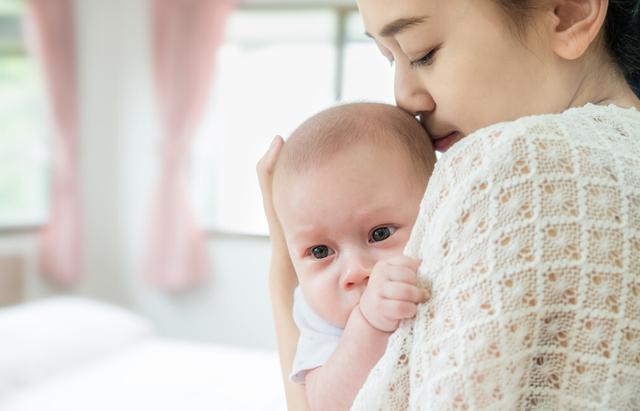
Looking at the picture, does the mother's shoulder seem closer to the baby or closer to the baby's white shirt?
the baby

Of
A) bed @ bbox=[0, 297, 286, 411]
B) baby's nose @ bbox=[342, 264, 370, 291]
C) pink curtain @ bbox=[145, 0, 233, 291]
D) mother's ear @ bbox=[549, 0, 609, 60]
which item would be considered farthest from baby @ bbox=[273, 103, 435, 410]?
pink curtain @ bbox=[145, 0, 233, 291]

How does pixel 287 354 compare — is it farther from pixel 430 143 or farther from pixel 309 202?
pixel 430 143

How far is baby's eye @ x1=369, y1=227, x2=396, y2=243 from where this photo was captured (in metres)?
0.92

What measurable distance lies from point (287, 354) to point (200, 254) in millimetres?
3480

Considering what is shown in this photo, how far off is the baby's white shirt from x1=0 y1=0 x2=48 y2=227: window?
3.77 m

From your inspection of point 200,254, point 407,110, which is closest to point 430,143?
point 407,110

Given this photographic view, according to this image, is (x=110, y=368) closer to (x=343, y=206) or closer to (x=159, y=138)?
(x=343, y=206)

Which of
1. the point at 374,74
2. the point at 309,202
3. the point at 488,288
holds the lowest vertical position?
the point at 374,74

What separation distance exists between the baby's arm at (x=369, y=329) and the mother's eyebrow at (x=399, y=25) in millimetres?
294

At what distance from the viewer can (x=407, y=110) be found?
37.6 inches

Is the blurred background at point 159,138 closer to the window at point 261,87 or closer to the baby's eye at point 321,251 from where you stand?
the window at point 261,87

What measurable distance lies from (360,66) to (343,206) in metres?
3.22

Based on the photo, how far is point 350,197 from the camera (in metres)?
0.92

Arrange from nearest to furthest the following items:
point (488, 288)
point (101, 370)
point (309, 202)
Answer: point (488, 288) < point (309, 202) < point (101, 370)
